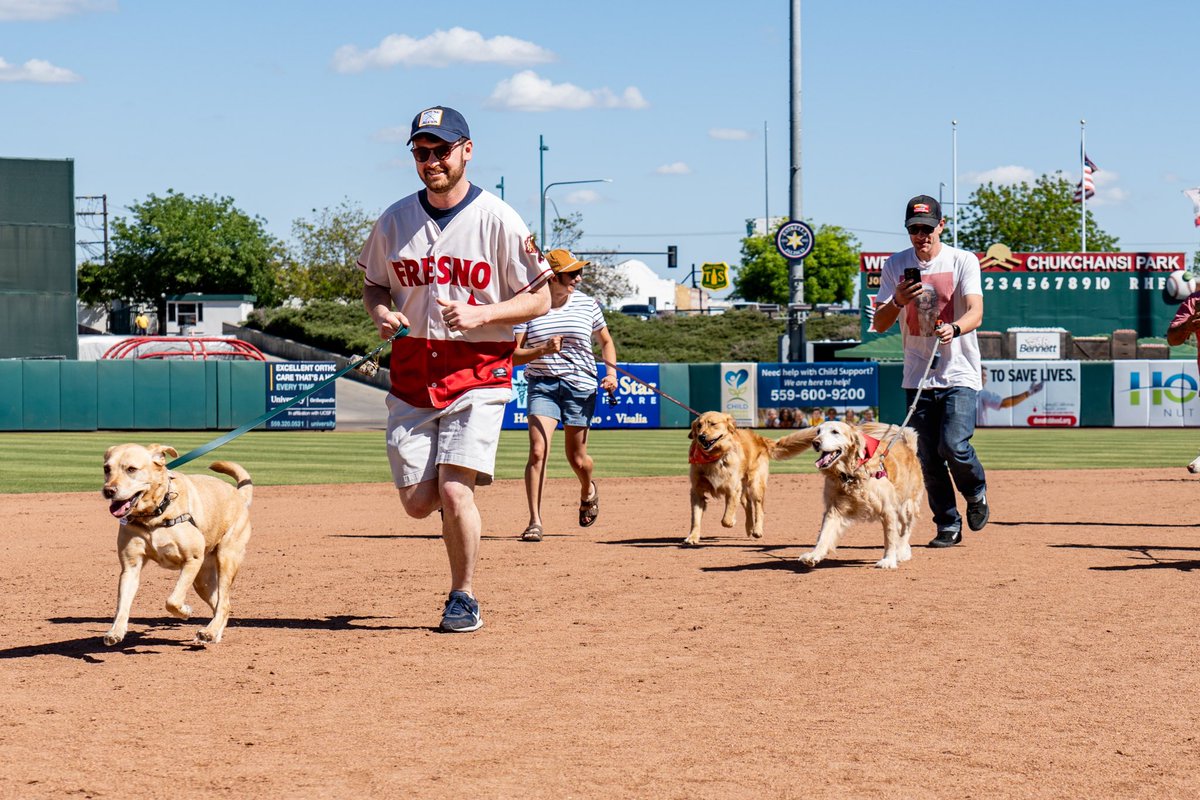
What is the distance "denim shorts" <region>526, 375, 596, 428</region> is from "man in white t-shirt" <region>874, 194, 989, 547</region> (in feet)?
7.08

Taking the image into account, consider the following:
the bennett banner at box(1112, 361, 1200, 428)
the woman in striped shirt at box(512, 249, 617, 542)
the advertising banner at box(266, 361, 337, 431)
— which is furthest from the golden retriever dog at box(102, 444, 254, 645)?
the bennett banner at box(1112, 361, 1200, 428)

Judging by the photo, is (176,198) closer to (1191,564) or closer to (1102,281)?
(1102,281)

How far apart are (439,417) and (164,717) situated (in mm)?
1928

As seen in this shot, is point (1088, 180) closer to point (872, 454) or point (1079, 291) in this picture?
point (1079, 291)

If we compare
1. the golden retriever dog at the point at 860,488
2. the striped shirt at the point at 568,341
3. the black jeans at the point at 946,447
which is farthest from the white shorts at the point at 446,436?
the black jeans at the point at 946,447

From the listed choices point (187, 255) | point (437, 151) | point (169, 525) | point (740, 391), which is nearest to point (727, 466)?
point (437, 151)

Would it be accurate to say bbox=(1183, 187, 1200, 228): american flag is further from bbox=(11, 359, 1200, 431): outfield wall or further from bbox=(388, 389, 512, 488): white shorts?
A: bbox=(388, 389, 512, 488): white shorts

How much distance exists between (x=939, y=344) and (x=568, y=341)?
99.4 inches

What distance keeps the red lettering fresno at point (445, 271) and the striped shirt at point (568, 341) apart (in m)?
3.63

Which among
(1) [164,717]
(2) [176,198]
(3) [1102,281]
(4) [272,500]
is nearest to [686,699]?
(1) [164,717]

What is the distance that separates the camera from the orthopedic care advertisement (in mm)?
32375

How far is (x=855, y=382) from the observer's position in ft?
102

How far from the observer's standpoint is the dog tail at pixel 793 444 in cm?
859

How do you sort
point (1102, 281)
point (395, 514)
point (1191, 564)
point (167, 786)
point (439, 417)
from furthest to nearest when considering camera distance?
1. point (1102, 281)
2. point (395, 514)
3. point (1191, 564)
4. point (439, 417)
5. point (167, 786)
